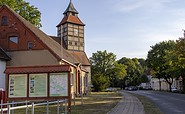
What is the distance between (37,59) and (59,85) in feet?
51.2

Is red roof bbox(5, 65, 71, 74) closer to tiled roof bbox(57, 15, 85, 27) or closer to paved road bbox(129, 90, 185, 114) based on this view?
paved road bbox(129, 90, 185, 114)

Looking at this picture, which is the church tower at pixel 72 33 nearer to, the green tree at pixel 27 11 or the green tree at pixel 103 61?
the green tree at pixel 27 11

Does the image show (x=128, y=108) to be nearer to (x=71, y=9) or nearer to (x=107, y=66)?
(x=71, y=9)

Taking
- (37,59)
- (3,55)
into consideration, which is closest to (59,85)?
(37,59)

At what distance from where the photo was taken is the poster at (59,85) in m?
17.2

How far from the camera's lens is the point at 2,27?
111ft

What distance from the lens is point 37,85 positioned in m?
17.6

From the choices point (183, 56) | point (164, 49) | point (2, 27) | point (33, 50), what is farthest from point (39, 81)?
point (164, 49)

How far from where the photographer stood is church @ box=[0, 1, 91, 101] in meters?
17.4

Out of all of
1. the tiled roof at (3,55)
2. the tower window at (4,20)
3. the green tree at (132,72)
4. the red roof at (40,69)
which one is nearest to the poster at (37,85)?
the red roof at (40,69)

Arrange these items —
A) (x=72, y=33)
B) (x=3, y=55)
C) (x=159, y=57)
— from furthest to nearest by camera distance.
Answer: (x=159, y=57) < (x=72, y=33) < (x=3, y=55)

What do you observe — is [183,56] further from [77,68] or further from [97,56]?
[97,56]

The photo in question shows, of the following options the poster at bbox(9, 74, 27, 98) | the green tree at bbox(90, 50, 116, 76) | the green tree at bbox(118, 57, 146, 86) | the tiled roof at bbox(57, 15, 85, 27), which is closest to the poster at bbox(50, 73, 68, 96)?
the poster at bbox(9, 74, 27, 98)

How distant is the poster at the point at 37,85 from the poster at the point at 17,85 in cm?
43
